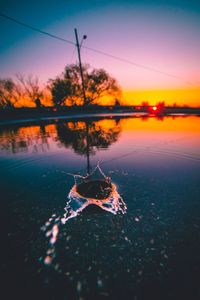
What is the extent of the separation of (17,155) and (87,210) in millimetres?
6418

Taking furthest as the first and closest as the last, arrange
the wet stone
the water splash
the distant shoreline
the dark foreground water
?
the distant shoreline
the wet stone
the water splash
the dark foreground water

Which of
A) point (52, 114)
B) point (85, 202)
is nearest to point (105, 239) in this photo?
point (85, 202)

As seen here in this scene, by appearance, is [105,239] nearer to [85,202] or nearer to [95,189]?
[85,202]

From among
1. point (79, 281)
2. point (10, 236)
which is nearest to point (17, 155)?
point (10, 236)

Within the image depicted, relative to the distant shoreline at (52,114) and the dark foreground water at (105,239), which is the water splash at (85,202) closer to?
the dark foreground water at (105,239)

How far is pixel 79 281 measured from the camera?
7.58 feet

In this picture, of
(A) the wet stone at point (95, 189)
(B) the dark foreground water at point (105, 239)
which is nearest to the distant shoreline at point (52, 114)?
(B) the dark foreground water at point (105, 239)

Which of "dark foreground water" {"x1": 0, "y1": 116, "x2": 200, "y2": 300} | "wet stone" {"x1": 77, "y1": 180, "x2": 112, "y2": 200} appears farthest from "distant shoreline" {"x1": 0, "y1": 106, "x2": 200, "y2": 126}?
"wet stone" {"x1": 77, "y1": 180, "x2": 112, "y2": 200}

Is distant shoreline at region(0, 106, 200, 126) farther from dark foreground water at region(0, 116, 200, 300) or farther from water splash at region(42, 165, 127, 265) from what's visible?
water splash at region(42, 165, 127, 265)

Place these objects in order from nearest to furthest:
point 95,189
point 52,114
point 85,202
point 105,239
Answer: point 105,239
point 85,202
point 95,189
point 52,114

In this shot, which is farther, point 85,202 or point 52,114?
point 52,114

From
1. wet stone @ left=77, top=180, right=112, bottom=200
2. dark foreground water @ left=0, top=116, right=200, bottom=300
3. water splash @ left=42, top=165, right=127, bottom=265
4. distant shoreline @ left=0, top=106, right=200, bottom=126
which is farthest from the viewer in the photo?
distant shoreline @ left=0, top=106, right=200, bottom=126

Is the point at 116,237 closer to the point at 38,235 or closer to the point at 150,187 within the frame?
the point at 38,235

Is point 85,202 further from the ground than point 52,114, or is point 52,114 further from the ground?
point 52,114
